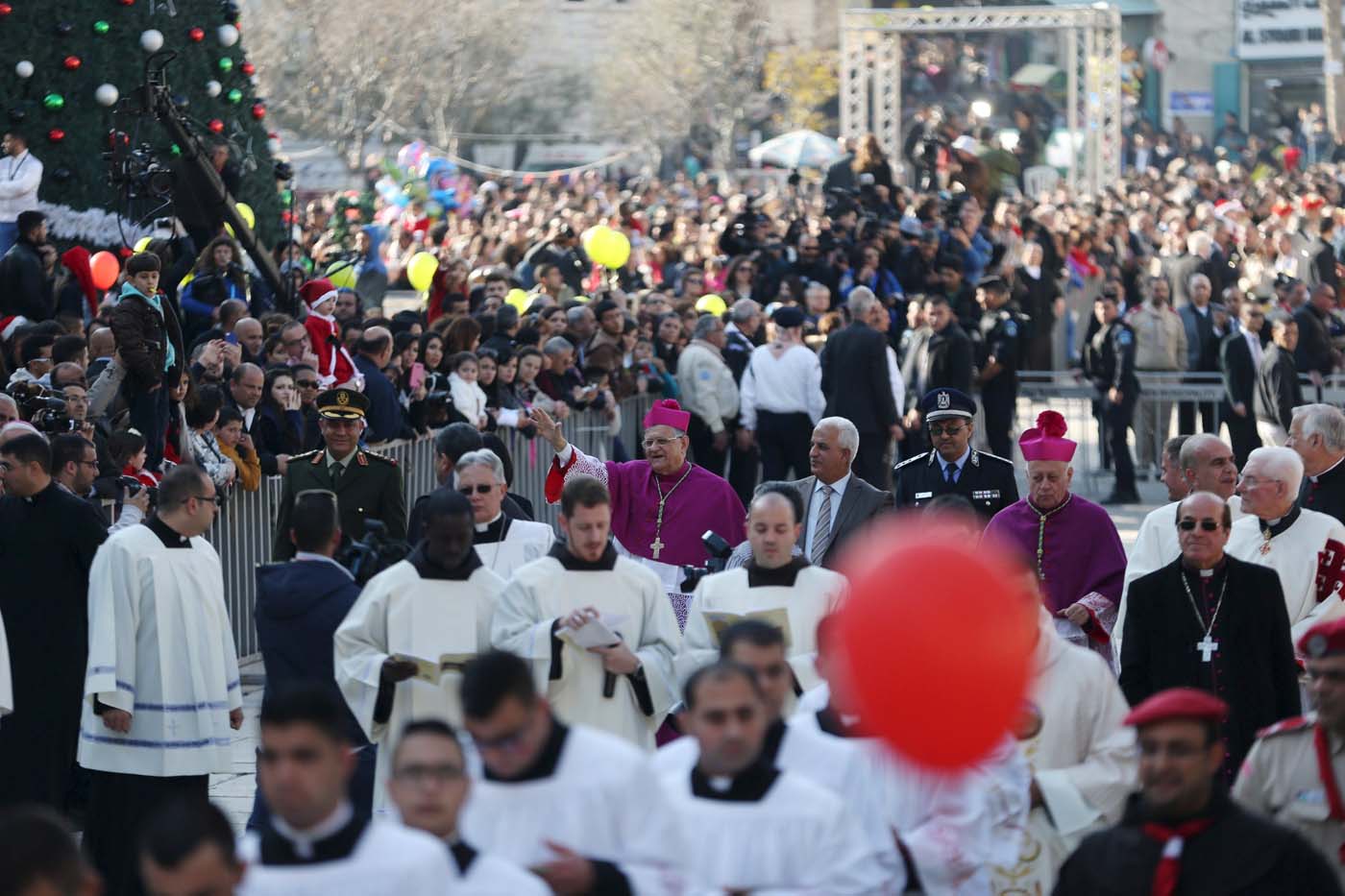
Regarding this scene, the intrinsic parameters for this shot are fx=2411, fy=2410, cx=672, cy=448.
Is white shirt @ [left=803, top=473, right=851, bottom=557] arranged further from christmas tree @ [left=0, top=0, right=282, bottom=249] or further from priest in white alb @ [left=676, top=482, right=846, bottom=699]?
christmas tree @ [left=0, top=0, right=282, bottom=249]

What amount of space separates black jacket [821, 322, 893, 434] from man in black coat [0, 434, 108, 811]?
8249 mm

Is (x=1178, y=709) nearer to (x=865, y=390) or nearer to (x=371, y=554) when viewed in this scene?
(x=371, y=554)

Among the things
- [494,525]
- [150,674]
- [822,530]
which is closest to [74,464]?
[150,674]

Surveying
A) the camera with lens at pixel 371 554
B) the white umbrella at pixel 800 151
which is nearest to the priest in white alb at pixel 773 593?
the camera with lens at pixel 371 554

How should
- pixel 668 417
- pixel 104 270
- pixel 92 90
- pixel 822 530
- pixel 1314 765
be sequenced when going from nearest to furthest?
pixel 1314 765
pixel 822 530
pixel 668 417
pixel 104 270
pixel 92 90

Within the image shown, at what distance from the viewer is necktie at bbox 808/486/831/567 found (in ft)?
35.8

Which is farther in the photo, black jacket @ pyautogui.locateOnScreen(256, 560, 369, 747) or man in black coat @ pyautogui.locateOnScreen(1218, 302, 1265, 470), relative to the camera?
man in black coat @ pyautogui.locateOnScreen(1218, 302, 1265, 470)

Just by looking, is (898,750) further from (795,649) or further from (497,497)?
(497,497)

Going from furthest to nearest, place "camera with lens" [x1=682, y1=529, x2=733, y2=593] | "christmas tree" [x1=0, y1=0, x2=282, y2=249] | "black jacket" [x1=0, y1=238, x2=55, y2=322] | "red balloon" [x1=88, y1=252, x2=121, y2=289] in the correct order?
"christmas tree" [x1=0, y1=0, x2=282, y2=249] < "red balloon" [x1=88, y1=252, x2=121, y2=289] < "black jacket" [x1=0, y1=238, x2=55, y2=322] < "camera with lens" [x1=682, y1=529, x2=733, y2=593]

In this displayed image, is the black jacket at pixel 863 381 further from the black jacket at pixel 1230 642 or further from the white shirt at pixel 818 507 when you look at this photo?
the black jacket at pixel 1230 642

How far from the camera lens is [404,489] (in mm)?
14219

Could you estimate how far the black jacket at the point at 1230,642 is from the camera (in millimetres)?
8625

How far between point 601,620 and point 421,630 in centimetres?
68

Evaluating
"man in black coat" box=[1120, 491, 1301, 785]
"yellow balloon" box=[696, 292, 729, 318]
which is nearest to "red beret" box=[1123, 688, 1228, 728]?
"man in black coat" box=[1120, 491, 1301, 785]
